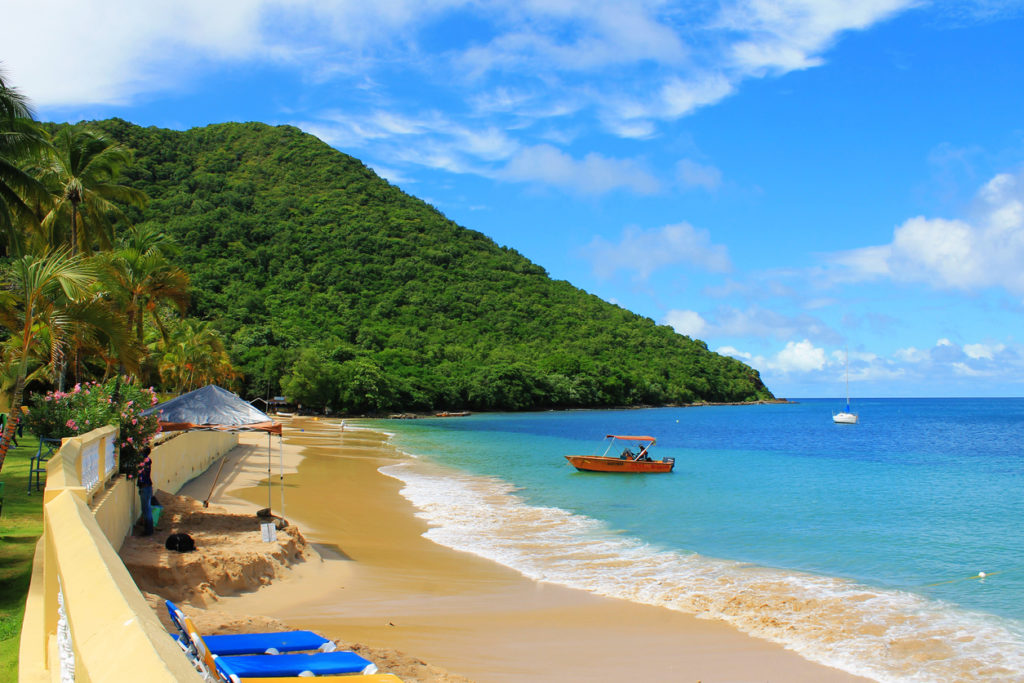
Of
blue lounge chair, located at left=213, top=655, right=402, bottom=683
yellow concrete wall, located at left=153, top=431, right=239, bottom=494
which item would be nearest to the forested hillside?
yellow concrete wall, located at left=153, top=431, right=239, bottom=494

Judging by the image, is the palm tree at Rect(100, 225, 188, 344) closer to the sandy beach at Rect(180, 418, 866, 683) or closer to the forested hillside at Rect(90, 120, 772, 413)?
the sandy beach at Rect(180, 418, 866, 683)

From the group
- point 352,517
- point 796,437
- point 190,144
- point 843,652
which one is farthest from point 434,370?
point 843,652

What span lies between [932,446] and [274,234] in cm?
8227

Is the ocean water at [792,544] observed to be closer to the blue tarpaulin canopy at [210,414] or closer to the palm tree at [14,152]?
the blue tarpaulin canopy at [210,414]

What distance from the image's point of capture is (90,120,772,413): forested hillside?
80000mm

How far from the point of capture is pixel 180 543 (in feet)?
31.6

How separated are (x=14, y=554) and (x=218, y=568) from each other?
2.34 meters

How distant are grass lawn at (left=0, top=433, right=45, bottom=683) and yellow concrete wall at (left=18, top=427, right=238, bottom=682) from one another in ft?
1.59

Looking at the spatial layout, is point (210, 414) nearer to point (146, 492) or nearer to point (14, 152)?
point (146, 492)

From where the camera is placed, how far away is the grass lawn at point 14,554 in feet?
18.5

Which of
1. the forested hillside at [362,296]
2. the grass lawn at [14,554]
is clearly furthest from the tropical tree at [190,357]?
the grass lawn at [14,554]

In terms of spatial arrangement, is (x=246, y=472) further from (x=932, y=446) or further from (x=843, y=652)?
(x=932, y=446)

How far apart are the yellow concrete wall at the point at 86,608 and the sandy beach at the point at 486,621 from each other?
126 inches

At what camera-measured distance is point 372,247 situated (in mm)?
105188
